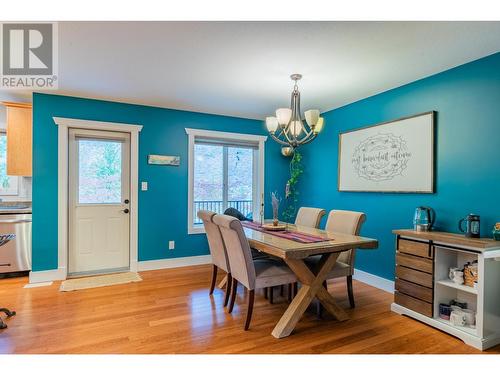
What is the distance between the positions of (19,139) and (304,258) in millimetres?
4005

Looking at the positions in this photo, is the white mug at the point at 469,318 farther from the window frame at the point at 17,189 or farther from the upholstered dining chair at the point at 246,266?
the window frame at the point at 17,189

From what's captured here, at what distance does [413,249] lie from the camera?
2.55 m

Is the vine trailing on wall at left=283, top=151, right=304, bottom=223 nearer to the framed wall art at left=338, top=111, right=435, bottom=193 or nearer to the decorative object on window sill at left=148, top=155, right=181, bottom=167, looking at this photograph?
the framed wall art at left=338, top=111, right=435, bottom=193

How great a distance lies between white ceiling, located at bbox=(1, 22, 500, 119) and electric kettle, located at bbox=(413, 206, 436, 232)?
4.54 ft

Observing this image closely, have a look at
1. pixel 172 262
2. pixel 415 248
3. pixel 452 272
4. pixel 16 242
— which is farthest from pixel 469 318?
pixel 16 242

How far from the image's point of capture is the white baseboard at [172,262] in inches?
155

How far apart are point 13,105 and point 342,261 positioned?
180 inches

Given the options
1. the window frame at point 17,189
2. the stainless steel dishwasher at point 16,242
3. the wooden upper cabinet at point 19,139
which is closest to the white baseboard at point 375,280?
the stainless steel dishwasher at point 16,242

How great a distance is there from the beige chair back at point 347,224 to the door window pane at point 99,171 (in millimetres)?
2907

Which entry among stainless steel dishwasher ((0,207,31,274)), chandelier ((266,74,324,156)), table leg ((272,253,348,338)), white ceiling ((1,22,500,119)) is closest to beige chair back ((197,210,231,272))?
table leg ((272,253,348,338))

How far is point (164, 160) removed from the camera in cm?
403

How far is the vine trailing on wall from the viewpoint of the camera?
471 cm

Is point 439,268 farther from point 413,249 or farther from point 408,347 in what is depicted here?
point 408,347
